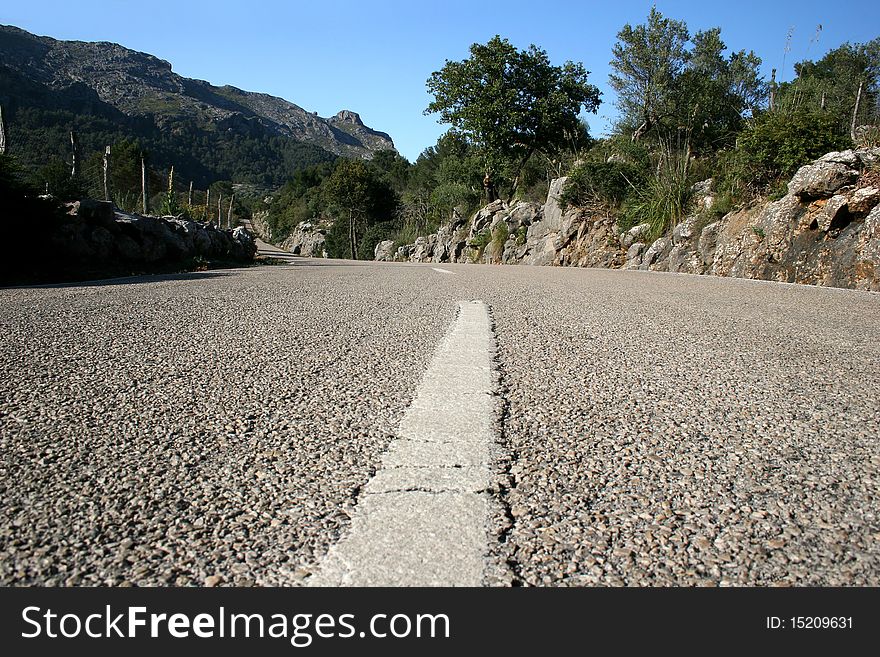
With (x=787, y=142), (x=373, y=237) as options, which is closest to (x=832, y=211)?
(x=787, y=142)

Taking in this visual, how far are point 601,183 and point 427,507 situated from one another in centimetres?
1834

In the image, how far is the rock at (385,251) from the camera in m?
41.6

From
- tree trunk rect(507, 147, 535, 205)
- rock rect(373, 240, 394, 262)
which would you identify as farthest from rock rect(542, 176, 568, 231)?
rock rect(373, 240, 394, 262)

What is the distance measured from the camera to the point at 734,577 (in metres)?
1.14

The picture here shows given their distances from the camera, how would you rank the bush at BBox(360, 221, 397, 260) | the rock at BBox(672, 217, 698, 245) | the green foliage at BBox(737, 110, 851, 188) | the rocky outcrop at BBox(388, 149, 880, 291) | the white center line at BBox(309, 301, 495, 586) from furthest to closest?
1. the bush at BBox(360, 221, 397, 260)
2. the rock at BBox(672, 217, 698, 245)
3. the green foliage at BBox(737, 110, 851, 188)
4. the rocky outcrop at BBox(388, 149, 880, 291)
5. the white center line at BBox(309, 301, 495, 586)

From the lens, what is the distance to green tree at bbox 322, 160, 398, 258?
4781 cm

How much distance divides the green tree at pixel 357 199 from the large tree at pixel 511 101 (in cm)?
1833

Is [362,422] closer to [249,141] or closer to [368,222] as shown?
[368,222]

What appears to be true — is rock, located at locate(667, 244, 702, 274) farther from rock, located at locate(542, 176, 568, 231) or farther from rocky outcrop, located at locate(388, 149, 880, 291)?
rock, located at locate(542, 176, 568, 231)

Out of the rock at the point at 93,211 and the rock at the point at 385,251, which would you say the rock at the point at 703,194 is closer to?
the rock at the point at 93,211

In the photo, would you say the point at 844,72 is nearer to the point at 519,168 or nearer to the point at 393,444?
the point at 519,168

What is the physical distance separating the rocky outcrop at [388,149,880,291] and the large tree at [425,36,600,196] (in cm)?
1220

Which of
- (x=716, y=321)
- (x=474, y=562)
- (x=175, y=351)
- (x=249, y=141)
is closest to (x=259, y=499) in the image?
(x=474, y=562)
